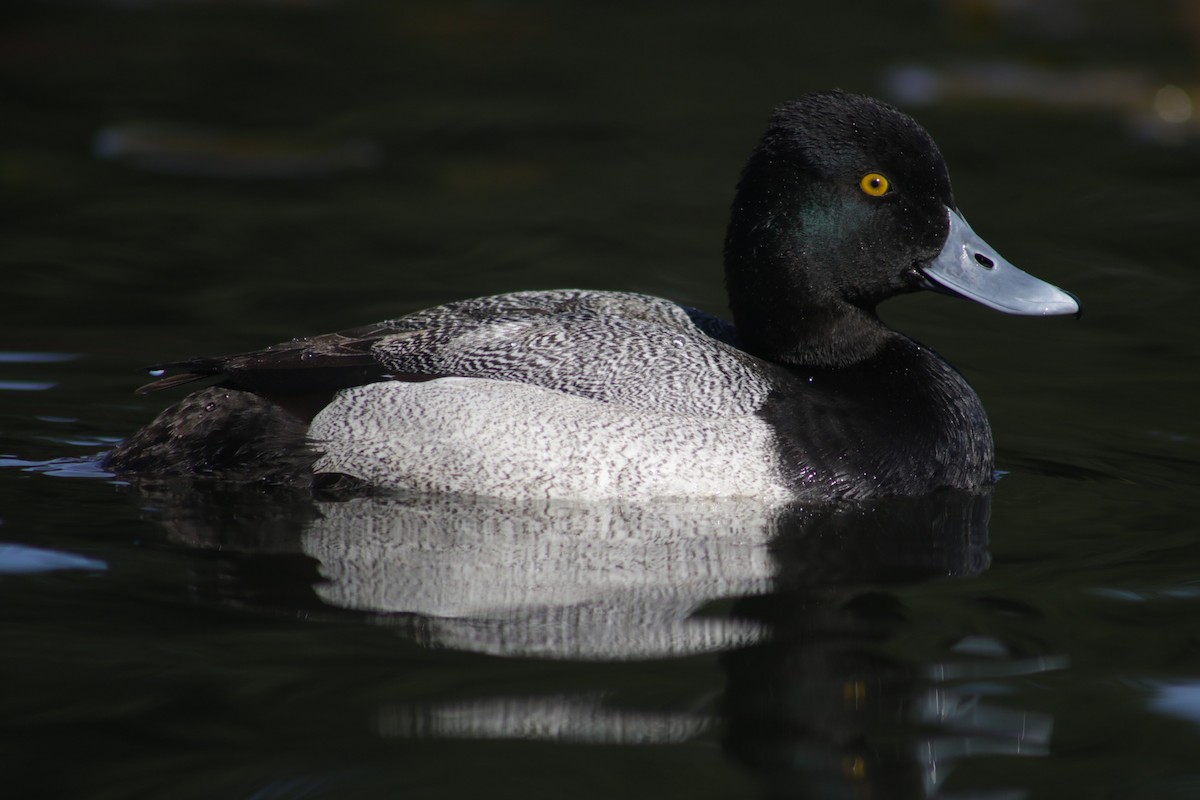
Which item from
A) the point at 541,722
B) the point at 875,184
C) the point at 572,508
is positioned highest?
the point at 875,184

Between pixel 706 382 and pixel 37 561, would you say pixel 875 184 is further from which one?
pixel 37 561

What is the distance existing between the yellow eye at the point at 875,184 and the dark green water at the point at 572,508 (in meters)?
1.22

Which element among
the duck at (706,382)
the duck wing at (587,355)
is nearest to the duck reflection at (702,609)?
the duck at (706,382)

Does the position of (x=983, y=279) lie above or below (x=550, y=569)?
above

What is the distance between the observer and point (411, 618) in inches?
182

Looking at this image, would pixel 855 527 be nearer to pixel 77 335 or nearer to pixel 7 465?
pixel 7 465

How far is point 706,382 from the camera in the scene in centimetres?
581

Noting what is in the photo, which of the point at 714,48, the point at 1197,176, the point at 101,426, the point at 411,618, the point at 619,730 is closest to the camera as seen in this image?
the point at 619,730

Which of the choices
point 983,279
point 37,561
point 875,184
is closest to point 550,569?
point 37,561

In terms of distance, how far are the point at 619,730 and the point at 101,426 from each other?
352 centimetres

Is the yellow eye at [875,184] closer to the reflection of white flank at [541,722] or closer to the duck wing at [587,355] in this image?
the duck wing at [587,355]

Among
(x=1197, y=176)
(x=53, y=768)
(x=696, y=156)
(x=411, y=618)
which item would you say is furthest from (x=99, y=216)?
(x=1197, y=176)

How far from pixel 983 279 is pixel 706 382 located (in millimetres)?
1216

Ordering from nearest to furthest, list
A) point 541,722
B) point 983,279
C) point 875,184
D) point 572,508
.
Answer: point 541,722 < point 572,508 < point 875,184 < point 983,279
